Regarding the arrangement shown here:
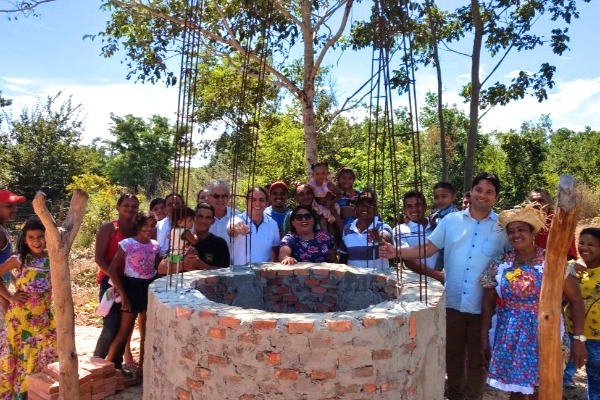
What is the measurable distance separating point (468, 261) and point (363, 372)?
1508 millimetres

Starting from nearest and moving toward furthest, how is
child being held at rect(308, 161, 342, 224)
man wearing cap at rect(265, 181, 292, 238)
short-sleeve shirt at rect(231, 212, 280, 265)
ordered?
short-sleeve shirt at rect(231, 212, 280, 265)
man wearing cap at rect(265, 181, 292, 238)
child being held at rect(308, 161, 342, 224)

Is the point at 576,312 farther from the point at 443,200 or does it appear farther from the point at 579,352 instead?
the point at 443,200

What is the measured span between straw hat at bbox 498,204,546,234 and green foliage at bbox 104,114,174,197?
84.6ft

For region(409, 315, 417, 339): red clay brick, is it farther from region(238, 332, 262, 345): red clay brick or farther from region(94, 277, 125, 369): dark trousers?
region(94, 277, 125, 369): dark trousers

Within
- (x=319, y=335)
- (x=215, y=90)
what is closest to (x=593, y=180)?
(x=215, y=90)

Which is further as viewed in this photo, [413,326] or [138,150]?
[138,150]

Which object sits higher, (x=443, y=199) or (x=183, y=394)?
(x=443, y=199)

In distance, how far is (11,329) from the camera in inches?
156

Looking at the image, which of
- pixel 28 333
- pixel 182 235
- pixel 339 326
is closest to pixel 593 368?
pixel 339 326

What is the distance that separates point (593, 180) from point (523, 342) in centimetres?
1809

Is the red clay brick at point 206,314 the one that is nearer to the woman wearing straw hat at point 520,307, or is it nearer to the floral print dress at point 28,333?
the floral print dress at point 28,333

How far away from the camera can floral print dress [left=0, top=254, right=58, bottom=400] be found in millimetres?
3949

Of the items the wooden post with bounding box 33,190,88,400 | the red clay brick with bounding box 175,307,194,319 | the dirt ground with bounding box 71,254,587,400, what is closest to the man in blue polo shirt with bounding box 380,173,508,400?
the dirt ground with bounding box 71,254,587,400

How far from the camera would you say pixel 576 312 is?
343cm
